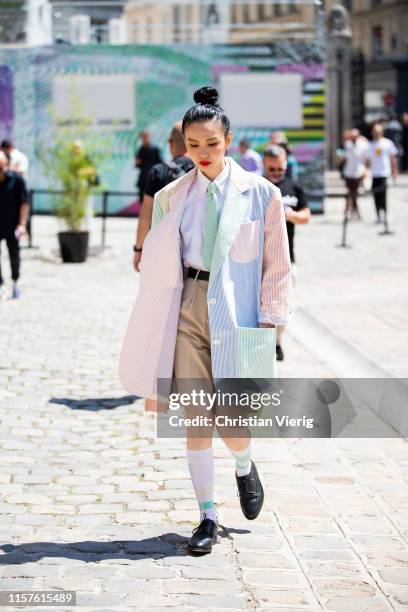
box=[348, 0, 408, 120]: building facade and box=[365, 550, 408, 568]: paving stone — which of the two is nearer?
box=[365, 550, 408, 568]: paving stone

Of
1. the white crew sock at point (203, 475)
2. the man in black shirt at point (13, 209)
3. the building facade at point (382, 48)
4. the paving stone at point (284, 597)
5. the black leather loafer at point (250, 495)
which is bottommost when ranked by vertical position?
the paving stone at point (284, 597)

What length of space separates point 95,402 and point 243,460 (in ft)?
10.5

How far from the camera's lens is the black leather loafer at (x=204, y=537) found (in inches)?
A: 195

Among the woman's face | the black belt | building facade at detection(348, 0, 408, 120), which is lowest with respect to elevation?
the black belt

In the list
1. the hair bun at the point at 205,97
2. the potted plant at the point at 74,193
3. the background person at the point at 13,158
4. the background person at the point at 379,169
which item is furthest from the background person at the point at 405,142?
the hair bun at the point at 205,97

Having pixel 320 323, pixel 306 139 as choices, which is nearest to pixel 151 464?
pixel 320 323

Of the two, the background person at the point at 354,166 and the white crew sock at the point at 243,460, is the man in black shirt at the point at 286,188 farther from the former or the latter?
the background person at the point at 354,166

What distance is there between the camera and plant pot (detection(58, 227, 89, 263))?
18.1 metres

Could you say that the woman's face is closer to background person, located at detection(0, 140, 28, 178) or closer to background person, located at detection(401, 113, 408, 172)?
background person, located at detection(0, 140, 28, 178)

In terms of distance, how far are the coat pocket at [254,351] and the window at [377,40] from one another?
240ft

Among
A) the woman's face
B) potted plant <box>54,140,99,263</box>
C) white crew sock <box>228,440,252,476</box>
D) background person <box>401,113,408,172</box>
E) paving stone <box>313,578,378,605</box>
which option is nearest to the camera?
paving stone <box>313,578,378,605</box>

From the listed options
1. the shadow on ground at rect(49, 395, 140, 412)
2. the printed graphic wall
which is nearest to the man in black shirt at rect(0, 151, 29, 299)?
the shadow on ground at rect(49, 395, 140, 412)

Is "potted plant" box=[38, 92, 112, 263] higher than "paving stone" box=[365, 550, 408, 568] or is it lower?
higher

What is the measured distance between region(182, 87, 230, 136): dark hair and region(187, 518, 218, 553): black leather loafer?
1.57 metres
